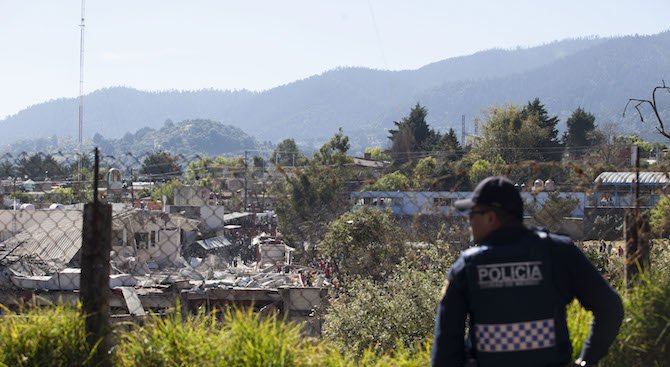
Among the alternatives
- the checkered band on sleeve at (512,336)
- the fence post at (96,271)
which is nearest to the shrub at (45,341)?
the fence post at (96,271)

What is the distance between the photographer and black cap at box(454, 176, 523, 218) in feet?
8.13

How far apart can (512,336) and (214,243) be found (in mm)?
33191

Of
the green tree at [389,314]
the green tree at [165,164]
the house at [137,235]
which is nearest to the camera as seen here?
the green tree at [165,164]

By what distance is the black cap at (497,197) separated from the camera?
2479 millimetres

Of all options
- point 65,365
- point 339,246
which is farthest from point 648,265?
point 339,246

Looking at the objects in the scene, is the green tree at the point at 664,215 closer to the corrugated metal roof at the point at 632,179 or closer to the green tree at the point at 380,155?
the corrugated metal roof at the point at 632,179

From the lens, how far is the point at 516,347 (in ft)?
8.01

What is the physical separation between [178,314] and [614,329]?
163cm

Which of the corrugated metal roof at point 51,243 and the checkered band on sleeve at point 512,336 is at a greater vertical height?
the checkered band on sleeve at point 512,336

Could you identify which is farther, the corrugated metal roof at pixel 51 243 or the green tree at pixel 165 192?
the green tree at pixel 165 192

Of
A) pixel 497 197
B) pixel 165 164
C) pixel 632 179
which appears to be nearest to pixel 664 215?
pixel 632 179

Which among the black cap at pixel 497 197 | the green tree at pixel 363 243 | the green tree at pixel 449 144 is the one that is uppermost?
the green tree at pixel 449 144

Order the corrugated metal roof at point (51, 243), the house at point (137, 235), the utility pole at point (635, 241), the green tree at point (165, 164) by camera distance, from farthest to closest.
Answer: the corrugated metal roof at point (51, 243), the house at point (137, 235), the green tree at point (165, 164), the utility pole at point (635, 241)

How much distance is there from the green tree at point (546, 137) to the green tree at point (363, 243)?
35.4 m
